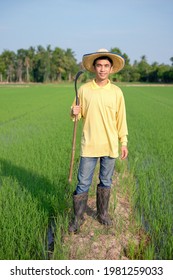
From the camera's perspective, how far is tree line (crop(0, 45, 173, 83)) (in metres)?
61.5

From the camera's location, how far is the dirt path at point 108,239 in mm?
2270

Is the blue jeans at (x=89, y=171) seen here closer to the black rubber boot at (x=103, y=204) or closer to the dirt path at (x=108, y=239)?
the black rubber boot at (x=103, y=204)

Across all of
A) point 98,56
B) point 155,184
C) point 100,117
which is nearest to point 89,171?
point 100,117

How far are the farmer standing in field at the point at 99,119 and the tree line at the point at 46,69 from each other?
5973 cm

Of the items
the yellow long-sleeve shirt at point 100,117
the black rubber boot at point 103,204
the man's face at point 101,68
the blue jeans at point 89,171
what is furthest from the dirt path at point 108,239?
the man's face at point 101,68

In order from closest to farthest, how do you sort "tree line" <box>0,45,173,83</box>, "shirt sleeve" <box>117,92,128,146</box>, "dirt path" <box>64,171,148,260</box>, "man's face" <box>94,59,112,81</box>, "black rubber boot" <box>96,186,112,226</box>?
"dirt path" <box>64,171,148,260</box>, "man's face" <box>94,59,112,81</box>, "shirt sleeve" <box>117,92,128,146</box>, "black rubber boot" <box>96,186,112,226</box>, "tree line" <box>0,45,173,83</box>

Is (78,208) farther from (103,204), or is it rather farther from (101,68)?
(101,68)

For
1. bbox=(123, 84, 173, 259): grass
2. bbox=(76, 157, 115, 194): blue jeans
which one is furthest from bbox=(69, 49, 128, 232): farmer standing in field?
bbox=(123, 84, 173, 259): grass

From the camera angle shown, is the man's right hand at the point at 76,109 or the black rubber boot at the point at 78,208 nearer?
the man's right hand at the point at 76,109

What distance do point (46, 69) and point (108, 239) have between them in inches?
2390

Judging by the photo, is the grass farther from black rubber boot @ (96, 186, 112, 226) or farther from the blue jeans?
the blue jeans

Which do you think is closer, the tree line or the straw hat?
the straw hat
